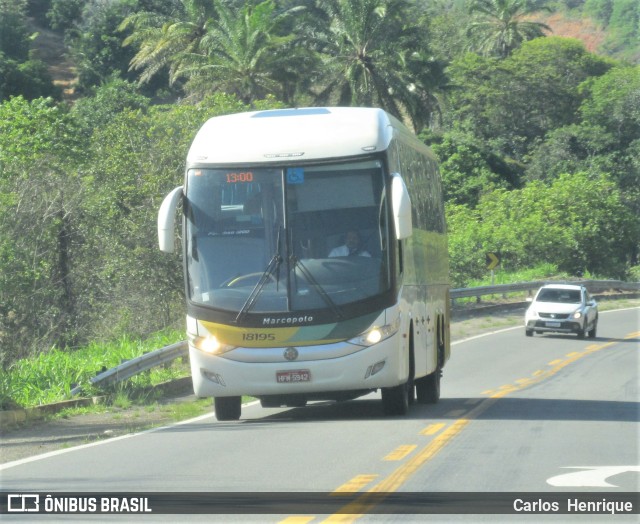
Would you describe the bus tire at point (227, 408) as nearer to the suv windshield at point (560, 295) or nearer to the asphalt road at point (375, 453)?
the asphalt road at point (375, 453)

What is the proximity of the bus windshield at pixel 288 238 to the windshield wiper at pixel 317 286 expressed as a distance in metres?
0.01

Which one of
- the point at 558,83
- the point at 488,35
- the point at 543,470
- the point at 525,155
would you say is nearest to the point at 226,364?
the point at 543,470

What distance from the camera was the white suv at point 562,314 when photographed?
3297cm

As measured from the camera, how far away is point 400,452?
1098 cm

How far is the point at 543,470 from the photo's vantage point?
9953mm

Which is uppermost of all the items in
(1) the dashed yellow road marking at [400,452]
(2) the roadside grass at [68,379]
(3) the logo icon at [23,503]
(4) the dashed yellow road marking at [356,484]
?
(3) the logo icon at [23,503]

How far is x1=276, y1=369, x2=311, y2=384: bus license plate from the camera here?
1302 cm

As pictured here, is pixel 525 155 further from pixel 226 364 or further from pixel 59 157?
pixel 226 364

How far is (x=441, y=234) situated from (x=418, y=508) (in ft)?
38.2

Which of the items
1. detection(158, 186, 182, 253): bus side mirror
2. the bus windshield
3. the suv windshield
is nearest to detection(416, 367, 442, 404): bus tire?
the bus windshield

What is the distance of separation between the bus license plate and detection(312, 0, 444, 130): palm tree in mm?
36181

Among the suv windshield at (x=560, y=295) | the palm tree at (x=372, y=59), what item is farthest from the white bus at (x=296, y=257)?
the palm tree at (x=372, y=59)

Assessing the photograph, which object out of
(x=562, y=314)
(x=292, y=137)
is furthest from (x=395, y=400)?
(x=562, y=314)

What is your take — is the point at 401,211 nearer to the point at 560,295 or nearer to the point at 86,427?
the point at 86,427
